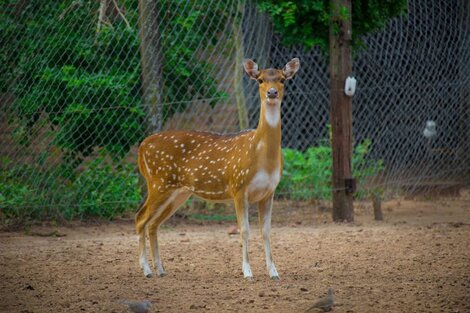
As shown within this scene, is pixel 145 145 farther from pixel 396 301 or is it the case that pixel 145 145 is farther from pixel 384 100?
pixel 384 100

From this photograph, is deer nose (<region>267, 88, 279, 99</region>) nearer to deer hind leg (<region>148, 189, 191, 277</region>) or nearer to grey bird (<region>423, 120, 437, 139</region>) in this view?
deer hind leg (<region>148, 189, 191, 277</region>)

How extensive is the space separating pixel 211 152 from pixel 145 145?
23.8 inches

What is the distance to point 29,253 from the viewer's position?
7.01 metres

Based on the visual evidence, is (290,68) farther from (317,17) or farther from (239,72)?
(239,72)

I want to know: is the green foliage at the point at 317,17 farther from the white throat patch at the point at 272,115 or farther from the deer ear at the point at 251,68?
the white throat patch at the point at 272,115

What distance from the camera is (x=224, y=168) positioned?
6.27 meters

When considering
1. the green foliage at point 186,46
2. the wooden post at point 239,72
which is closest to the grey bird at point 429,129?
the wooden post at point 239,72

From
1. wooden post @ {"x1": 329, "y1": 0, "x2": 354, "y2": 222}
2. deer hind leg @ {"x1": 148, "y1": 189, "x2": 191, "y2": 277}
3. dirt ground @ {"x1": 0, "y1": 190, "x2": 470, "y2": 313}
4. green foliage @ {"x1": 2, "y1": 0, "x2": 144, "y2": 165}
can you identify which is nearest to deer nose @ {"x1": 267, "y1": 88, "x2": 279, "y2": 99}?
deer hind leg @ {"x1": 148, "y1": 189, "x2": 191, "y2": 277}

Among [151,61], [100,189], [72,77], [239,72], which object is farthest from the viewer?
[239,72]

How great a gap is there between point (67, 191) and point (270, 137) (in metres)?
3.33

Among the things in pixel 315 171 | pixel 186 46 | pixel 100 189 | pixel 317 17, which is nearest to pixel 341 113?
pixel 317 17

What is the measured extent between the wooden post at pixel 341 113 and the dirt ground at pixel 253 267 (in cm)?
29

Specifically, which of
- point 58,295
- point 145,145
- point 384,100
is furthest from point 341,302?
point 384,100

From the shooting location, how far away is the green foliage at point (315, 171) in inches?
405
